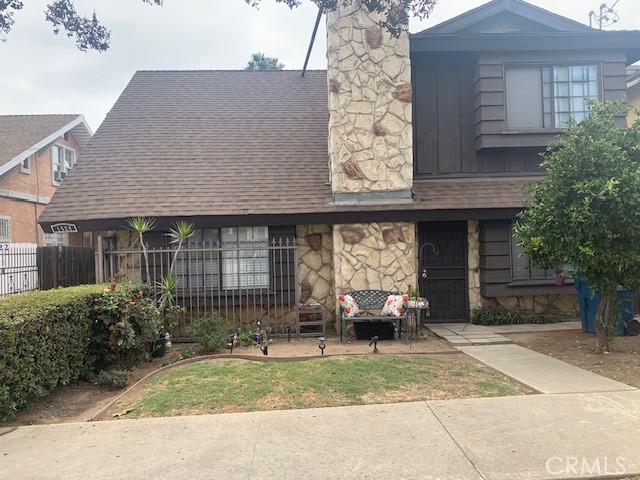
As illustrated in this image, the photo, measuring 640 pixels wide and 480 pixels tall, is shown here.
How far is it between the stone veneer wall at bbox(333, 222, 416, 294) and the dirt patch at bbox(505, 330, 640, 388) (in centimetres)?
235

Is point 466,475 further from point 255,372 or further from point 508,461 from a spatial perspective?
point 255,372

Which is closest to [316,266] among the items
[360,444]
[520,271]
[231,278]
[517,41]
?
[231,278]

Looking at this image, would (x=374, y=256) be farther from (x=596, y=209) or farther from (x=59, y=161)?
(x=59, y=161)

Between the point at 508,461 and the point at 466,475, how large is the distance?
1.46 feet

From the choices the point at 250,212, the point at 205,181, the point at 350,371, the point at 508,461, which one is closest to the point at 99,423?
the point at 350,371

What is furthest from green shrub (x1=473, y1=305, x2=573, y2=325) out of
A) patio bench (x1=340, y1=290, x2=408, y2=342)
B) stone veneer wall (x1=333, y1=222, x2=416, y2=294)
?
patio bench (x1=340, y1=290, x2=408, y2=342)

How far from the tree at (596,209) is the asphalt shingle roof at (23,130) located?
1804 centimetres

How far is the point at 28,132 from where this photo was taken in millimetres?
19859

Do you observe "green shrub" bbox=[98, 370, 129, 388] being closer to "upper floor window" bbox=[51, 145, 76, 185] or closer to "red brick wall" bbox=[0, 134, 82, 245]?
"red brick wall" bbox=[0, 134, 82, 245]

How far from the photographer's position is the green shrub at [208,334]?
7664 mm

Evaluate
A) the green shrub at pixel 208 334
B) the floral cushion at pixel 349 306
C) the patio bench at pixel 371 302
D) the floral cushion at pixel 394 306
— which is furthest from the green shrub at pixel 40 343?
the floral cushion at pixel 394 306

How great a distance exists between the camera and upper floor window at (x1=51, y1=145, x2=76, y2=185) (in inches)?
855

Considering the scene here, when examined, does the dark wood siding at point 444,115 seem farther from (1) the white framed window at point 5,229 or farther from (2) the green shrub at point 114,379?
(1) the white framed window at point 5,229

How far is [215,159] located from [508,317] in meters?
7.42
